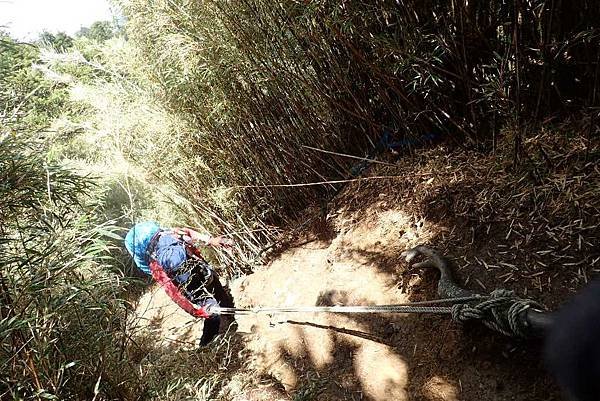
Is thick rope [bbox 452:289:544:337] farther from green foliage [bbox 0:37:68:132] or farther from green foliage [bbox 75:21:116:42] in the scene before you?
green foliage [bbox 75:21:116:42]

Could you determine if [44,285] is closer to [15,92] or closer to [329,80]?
[15,92]

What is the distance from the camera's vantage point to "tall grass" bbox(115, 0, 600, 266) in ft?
7.47

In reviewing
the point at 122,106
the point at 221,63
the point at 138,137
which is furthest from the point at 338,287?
the point at 122,106

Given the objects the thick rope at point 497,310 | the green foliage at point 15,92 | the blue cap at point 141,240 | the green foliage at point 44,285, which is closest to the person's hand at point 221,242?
the blue cap at point 141,240

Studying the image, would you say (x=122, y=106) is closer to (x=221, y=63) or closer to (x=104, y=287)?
(x=221, y=63)

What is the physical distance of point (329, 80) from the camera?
3.24m

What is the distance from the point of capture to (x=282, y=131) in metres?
3.79

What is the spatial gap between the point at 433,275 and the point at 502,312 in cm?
73

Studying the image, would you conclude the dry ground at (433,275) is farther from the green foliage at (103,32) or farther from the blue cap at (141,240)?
the green foliage at (103,32)

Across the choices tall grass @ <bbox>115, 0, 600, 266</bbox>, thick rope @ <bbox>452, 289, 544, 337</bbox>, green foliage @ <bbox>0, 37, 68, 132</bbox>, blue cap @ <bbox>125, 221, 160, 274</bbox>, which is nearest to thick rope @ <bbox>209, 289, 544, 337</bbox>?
thick rope @ <bbox>452, 289, 544, 337</bbox>

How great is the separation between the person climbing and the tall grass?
56 centimetres

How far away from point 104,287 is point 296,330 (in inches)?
58.3

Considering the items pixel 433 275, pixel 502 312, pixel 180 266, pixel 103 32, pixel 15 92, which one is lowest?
pixel 433 275

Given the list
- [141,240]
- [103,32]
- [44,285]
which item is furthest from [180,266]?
[103,32]
